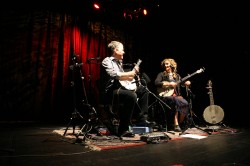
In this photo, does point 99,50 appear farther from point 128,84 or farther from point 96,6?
point 128,84

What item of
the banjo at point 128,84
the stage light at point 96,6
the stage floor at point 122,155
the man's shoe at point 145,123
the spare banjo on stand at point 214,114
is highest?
the stage light at point 96,6

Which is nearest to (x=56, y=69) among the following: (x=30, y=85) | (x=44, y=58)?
(x=44, y=58)


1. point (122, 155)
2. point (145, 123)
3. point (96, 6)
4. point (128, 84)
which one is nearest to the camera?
point (122, 155)

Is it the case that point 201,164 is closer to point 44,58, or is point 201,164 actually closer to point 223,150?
point 223,150

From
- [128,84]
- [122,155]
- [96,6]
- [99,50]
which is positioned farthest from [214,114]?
[96,6]

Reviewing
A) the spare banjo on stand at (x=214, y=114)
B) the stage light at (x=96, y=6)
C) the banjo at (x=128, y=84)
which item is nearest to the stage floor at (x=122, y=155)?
the banjo at (x=128, y=84)

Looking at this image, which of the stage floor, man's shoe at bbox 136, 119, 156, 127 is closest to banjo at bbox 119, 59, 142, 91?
man's shoe at bbox 136, 119, 156, 127

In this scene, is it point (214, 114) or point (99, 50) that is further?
point (99, 50)

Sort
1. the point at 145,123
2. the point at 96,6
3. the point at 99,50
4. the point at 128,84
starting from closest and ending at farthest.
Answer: the point at 128,84
the point at 145,123
the point at 96,6
the point at 99,50

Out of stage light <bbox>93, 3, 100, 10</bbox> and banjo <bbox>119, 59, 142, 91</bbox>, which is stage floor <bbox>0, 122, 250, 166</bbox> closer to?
banjo <bbox>119, 59, 142, 91</bbox>

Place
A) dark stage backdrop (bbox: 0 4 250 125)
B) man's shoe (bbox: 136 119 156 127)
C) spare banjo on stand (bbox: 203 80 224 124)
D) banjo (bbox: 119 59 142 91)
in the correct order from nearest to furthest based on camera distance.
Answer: banjo (bbox: 119 59 142 91) < man's shoe (bbox: 136 119 156 127) < spare banjo on stand (bbox: 203 80 224 124) < dark stage backdrop (bbox: 0 4 250 125)

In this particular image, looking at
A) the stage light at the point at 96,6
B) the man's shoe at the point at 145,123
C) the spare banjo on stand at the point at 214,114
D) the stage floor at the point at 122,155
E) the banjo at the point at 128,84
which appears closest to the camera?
the stage floor at the point at 122,155

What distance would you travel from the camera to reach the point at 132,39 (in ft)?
22.5

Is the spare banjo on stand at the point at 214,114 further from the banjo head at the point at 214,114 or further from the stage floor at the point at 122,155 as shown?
the stage floor at the point at 122,155
